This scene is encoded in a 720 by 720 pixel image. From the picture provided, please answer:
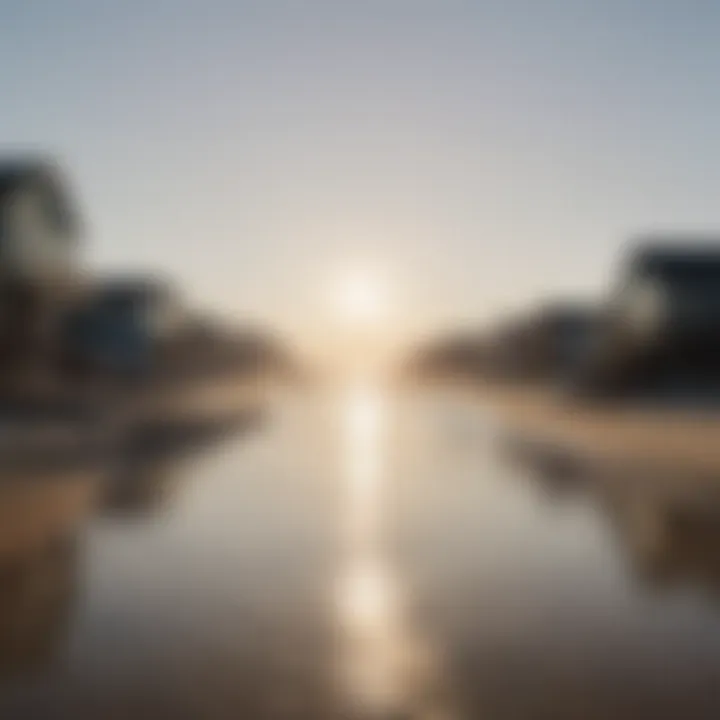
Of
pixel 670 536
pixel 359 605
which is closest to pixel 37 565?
pixel 359 605

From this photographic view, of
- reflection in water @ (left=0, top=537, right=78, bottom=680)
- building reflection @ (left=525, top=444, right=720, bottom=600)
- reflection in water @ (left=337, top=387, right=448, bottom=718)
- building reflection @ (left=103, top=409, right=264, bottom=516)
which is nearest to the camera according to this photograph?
reflection in water @ (left=337, top=387, right=448, bottom=718)

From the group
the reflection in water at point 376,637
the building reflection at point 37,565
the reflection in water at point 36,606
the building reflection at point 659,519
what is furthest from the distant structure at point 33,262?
the reflection in water at point 36,606

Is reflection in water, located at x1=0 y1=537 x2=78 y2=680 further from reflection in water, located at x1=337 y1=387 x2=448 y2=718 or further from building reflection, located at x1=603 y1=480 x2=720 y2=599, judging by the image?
building reflection, located at x1=603 y1=480 x2=720 y2=599

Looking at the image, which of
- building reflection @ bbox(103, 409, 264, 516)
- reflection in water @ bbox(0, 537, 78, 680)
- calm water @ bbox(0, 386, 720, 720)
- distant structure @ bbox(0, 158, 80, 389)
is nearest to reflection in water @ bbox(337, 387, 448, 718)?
calm water @ bbox(0, 386, 720, 720)

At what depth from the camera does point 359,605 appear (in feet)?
28.0

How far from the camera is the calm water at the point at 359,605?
6.03 metres

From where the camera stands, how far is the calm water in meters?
6.03

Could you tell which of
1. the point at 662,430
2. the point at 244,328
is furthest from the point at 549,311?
the point at 244,328

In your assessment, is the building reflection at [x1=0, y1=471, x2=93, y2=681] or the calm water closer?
the calm water

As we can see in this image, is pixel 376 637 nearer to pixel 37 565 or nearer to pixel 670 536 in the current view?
pixel 37 565

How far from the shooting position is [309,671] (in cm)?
650

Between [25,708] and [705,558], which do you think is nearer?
[25,708]

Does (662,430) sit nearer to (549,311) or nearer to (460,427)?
(460,427)

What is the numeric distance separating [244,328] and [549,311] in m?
65.9
